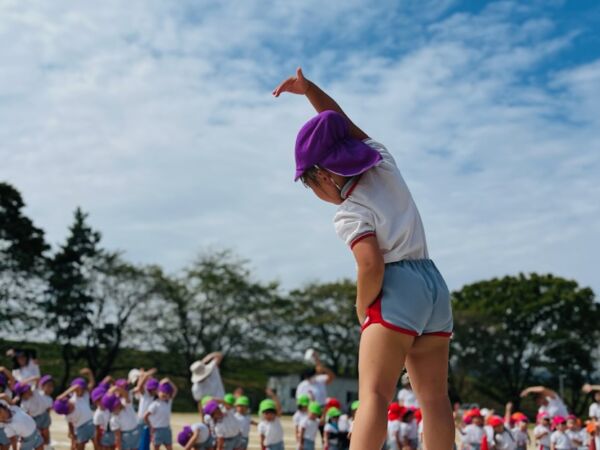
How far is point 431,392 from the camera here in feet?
10.7

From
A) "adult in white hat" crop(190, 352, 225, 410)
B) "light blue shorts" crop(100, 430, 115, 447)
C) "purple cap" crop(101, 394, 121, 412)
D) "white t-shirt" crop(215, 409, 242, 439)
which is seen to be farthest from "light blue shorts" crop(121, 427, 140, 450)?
"adult in white hat" crop(190, 352, 225, 410)

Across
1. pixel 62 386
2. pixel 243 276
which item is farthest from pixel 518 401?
pixel 62 386

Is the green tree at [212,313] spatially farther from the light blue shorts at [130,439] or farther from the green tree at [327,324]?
the light blue shorts at [130,439]

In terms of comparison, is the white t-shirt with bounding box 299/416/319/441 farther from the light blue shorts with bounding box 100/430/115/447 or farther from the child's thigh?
the child's thigh

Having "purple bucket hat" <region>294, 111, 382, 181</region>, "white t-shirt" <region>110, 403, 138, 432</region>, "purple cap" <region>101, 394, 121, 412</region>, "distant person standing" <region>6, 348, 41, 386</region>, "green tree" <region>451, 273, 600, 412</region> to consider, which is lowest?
"white t-shirt" <region>110, 403, 138, 432</region>

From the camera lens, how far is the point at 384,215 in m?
3.12

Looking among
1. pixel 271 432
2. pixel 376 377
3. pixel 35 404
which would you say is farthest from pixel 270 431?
pixel 376 377

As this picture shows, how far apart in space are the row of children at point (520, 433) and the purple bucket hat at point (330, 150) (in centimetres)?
1110

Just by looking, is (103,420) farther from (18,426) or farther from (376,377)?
(376,377)

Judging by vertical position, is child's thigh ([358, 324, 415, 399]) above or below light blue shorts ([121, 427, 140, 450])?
above

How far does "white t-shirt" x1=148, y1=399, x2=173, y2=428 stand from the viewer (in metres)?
13.6

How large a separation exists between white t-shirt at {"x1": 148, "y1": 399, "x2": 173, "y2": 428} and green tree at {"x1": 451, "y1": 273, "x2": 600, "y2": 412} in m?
34.5

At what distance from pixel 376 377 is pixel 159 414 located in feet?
37.7

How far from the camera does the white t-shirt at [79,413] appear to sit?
13.6 metres
